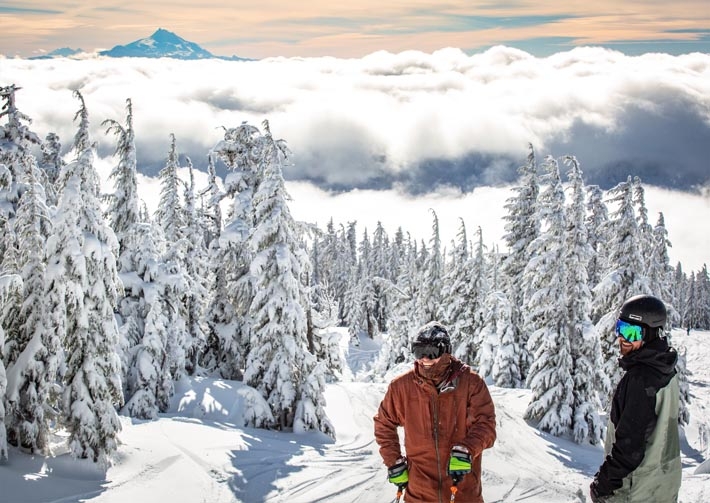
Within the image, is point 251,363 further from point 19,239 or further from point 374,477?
point 19,239

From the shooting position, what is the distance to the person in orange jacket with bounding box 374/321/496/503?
6.06m

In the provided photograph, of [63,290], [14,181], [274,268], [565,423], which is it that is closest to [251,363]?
[274,268]

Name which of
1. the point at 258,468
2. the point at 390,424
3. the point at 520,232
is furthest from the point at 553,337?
the point at 390,424

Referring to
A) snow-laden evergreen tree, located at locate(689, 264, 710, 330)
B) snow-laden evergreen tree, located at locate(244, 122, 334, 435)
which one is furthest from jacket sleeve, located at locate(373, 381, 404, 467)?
snow-laden evergreen tree, located at locate(689, 264, 710, 330)

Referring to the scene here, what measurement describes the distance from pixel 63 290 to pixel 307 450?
980 centimetres

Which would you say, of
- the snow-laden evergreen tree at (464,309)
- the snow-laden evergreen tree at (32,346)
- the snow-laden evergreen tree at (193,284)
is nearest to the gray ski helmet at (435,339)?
the snow-laden evergreen tree at (32,346)

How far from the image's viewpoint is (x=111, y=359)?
17.5 m

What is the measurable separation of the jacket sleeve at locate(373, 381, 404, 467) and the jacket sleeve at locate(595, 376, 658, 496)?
2110mm

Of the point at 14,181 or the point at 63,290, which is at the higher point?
the point at 14,181

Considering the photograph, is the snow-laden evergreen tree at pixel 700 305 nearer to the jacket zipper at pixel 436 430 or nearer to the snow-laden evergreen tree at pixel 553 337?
the snow-laden evergreen tree at pixel 553 337

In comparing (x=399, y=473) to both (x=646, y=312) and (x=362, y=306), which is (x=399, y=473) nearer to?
(x=646, y=312)

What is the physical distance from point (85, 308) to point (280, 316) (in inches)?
312

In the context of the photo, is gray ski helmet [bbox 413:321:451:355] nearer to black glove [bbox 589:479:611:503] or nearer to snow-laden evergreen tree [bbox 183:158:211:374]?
black glove [bbox 589:479:611:503]

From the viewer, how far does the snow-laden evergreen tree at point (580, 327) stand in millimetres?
27359
